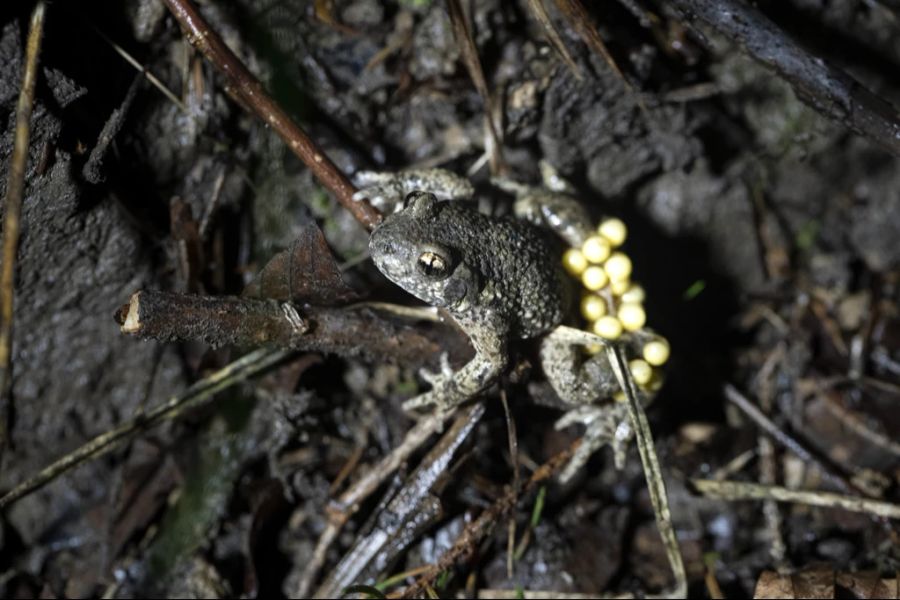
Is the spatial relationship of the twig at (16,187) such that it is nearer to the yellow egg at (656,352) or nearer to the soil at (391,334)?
the soil at (391,334)

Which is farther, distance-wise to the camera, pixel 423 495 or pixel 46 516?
pixel 46 516

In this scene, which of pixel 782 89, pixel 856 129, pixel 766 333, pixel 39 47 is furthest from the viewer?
pixel 766 333

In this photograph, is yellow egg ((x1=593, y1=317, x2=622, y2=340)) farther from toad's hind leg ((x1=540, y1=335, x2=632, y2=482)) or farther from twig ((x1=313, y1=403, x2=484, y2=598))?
twig ((x1=313, y1=403, x2=484, y2=598))

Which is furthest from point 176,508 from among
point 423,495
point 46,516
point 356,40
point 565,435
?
point 356,40

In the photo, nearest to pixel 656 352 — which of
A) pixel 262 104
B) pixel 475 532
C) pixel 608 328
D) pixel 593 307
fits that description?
pixel 608 328

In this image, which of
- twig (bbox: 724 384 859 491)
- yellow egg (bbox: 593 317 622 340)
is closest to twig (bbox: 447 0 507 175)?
yellow egg (bbox: 593 317 622 340)

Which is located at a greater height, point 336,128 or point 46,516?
point 336,128

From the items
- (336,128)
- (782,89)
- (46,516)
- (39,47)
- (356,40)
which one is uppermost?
(39,47)

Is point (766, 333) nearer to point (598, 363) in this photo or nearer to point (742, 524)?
point (742, 524)
